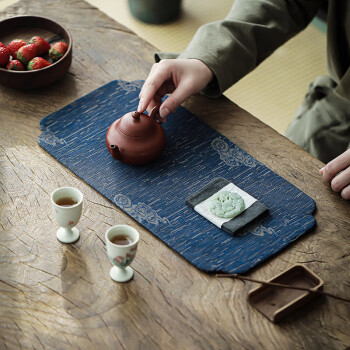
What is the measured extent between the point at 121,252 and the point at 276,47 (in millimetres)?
964

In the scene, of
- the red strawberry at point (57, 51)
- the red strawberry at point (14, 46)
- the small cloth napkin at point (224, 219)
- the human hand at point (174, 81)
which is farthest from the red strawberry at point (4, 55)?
the small cloth napkin at point (224, 219)

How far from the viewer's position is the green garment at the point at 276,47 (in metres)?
1.55

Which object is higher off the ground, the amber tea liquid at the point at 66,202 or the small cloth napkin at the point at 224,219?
the small cloth napkin at the point at 224,219

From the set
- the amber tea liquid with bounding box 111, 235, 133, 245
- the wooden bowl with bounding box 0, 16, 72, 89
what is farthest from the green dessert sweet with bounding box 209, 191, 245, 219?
the wooden bowl with bounding box 0, 16, 72, 89

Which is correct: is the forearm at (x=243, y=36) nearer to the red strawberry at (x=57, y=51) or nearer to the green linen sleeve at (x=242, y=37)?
the green linen sleeve at (x=242, y=37)

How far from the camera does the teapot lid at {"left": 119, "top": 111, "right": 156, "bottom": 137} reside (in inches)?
52.8

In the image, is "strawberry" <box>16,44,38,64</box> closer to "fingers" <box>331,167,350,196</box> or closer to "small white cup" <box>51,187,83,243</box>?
"small white cup" <box>51,187,83,243</box>

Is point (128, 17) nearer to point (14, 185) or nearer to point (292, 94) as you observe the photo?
point (292, 94)

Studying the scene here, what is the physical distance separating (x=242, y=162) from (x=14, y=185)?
587 millimetres

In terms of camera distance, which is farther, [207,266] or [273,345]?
[207,266]

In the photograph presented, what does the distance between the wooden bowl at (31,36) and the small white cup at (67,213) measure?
50 cm

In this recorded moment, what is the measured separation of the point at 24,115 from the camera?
1.49 m

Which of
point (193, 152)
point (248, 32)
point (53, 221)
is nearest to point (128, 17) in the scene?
point (248, 32)

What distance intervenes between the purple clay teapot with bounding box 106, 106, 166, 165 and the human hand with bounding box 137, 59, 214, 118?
0.23 feet
